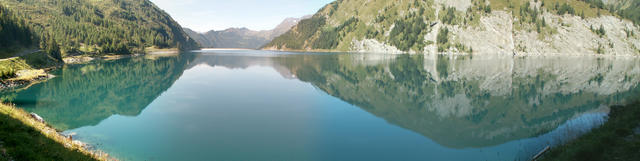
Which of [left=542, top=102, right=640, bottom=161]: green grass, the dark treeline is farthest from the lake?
the dark treeline

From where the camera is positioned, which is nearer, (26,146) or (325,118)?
(26,146)

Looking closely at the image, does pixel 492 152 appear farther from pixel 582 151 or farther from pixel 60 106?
pixel 60 106

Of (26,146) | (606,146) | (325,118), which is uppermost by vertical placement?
(26,146)

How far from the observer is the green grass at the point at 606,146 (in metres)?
15.8

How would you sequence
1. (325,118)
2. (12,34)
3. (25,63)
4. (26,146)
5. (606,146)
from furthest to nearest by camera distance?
(12,34) → (25,63) → (325,118) → (606,146) → (26,146)

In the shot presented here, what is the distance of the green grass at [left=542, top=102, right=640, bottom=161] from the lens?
15812mm

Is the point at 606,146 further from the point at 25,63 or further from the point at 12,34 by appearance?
the point at 12,34

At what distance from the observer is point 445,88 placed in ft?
158

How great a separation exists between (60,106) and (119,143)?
69.1ft

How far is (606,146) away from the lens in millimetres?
17328

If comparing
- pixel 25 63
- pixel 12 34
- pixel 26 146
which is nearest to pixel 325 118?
pixel 26 146

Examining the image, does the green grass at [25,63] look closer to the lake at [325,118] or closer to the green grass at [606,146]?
the lake at [325,118]

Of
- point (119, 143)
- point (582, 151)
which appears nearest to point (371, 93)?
point (582, 151)

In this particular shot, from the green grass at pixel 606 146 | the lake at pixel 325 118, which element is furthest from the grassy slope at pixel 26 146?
the green grass at pixel 606 146
